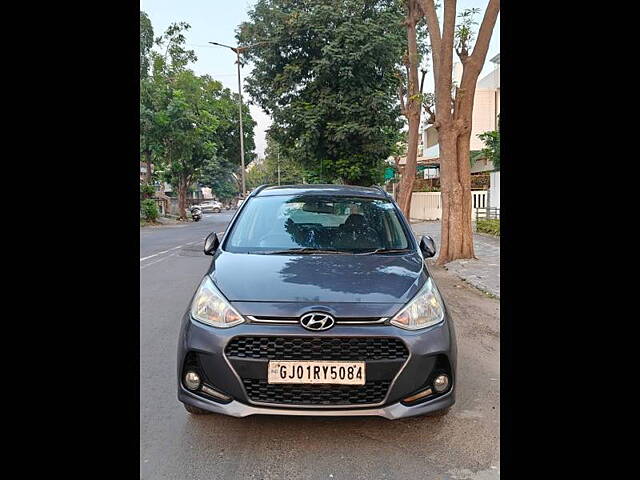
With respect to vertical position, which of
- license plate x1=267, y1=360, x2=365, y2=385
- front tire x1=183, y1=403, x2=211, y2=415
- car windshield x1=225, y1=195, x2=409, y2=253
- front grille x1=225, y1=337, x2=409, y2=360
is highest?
car windshield x1=225, y1=195, x2=409, y2=253

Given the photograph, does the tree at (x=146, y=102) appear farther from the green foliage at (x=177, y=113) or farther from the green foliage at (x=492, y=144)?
the green foliage at (x=492, y=144)

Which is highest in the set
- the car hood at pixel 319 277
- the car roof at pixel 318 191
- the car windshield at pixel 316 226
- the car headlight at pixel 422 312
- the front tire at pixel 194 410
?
the car roof at pixel 318 191

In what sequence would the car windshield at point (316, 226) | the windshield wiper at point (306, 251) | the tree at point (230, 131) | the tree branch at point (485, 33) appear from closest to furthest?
the windshield wiper at point (306, 251)
the car windshield at point (316, 226)
the tree branch at point (485, 33)
the tree at point (230, 131)

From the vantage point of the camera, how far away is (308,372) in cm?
244

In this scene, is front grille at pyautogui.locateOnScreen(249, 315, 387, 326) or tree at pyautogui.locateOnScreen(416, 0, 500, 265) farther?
tree at pyautogui.locateOnScreen(416, 0, 500, 265)

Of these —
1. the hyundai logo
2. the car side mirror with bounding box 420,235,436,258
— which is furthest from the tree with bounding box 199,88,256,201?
the hyundai logo

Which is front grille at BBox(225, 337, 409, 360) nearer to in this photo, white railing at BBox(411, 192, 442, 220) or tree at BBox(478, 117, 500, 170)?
tree at BBox(478, 117, 500, 170)

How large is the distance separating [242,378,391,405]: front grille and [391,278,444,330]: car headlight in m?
0.33

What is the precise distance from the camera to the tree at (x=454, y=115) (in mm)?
9523

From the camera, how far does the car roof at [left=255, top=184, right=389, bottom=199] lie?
13.8ft

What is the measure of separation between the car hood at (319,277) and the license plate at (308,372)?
0.34 m

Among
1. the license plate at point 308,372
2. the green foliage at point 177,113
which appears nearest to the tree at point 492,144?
the green foliage at point 177,113

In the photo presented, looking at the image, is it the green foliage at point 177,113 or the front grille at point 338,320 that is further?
the green foliage at point 177,113
